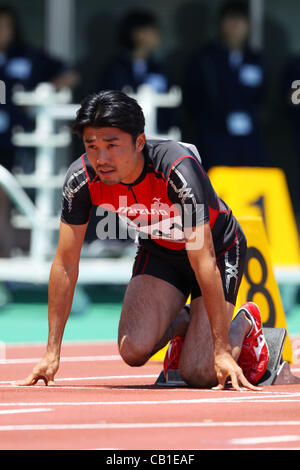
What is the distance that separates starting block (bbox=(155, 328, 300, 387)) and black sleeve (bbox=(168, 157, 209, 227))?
97 centimetres

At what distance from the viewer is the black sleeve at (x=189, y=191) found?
5227 mm

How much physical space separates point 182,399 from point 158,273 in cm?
115

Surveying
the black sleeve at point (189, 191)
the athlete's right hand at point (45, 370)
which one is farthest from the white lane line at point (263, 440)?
the athlete's right hand at point (45, 370)

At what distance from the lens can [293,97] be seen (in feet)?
38.7

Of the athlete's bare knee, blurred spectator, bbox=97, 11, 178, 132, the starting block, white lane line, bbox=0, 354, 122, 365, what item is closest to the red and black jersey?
the athlete's bare knee

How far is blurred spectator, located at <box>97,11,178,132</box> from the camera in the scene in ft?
36.0

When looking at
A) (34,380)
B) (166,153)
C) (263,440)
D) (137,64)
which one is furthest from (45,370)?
(137,64)

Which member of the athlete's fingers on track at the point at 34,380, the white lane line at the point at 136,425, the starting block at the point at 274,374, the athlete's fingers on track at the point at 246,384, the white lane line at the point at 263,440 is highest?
the starting block at the point at 274,374

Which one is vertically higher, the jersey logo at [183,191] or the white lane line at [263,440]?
the jersey logo at [183,191]

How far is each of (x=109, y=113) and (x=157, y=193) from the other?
1.90 feet

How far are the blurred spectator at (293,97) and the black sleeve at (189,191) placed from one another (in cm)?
641

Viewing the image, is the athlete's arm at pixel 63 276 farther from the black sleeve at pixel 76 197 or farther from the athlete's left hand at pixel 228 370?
→ the athlete's left hand at pixel 228 370

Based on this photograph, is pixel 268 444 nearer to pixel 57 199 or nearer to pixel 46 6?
pixel 57 199

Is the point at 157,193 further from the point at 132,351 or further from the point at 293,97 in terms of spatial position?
the point at 293,97
